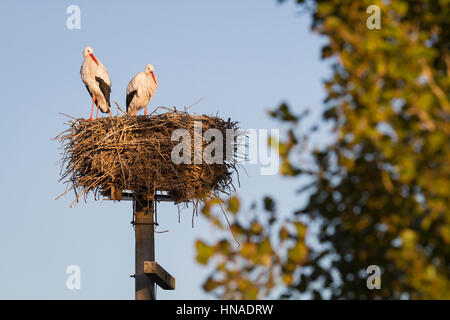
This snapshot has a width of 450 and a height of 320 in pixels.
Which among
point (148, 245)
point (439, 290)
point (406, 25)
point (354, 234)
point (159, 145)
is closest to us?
point (439, 290)

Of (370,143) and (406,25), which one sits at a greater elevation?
(406,25)

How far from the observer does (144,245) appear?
6.82 meters

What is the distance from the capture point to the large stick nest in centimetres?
743

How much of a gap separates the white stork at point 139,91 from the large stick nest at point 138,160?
2562 mm

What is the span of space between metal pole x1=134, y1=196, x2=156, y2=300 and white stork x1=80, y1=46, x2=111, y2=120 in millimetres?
3868

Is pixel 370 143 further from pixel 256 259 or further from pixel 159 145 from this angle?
pixel 159 145

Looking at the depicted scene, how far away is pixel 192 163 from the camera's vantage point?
Result: 7.77 m

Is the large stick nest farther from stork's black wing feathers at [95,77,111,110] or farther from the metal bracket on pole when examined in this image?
stork's black wing feathers at [95,77,111,110]

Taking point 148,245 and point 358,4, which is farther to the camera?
point 148,245

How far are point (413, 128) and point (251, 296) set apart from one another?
70 centimetres

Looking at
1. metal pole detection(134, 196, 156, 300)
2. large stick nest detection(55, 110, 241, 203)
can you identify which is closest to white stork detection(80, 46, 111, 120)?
large stick nest detection(55, 110, 241, 203)

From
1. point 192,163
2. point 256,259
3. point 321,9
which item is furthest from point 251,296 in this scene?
point 192,163

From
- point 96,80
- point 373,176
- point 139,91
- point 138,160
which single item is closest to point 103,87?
point 96,80
